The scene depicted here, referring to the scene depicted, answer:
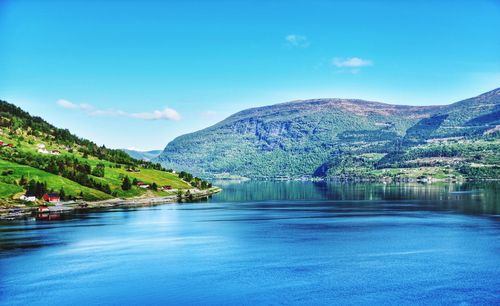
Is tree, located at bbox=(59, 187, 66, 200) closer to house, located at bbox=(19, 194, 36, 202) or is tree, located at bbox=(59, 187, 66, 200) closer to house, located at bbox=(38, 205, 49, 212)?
house, located at bbox=(19, 194, 36, 202)

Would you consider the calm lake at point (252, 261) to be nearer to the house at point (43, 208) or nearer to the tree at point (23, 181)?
the house at point (43, 208)

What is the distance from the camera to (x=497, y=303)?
57750mm

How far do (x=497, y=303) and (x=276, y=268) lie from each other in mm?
29841

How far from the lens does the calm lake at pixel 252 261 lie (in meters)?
62.4

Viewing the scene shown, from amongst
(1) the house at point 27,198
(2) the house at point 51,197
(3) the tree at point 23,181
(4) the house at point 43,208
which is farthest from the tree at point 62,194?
(4) the house at point 43,208

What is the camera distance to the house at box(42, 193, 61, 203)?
17462 centimetres

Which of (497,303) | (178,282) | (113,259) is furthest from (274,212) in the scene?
(497,303)

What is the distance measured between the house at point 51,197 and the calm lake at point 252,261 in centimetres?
3827

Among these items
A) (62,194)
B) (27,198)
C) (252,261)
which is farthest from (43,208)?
(252,261)

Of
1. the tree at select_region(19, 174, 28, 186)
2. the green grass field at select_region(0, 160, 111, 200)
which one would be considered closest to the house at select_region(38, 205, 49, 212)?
the tree at select_region(19, 174, 28, 186)

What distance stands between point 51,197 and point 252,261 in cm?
11543

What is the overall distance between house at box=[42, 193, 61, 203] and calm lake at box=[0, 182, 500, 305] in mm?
38272

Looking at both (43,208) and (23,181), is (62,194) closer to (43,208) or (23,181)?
(23,181)

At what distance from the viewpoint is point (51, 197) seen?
17650 centimetres
